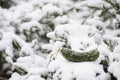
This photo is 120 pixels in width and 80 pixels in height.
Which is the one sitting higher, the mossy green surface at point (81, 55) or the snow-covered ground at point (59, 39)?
the mossy green surface at point (81, 55)

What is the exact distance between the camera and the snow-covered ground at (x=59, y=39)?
5.53 feet

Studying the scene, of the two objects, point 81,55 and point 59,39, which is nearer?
point 81,55

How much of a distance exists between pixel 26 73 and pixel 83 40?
54cm

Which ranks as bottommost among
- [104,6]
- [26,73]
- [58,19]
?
[26,73]

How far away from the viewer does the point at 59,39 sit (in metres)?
2.05

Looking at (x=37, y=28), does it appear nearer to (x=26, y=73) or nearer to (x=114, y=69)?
(x=26, y=73)

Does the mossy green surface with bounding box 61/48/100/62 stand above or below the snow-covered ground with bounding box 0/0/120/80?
above

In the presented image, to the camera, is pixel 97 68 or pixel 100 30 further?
pixel 100 30

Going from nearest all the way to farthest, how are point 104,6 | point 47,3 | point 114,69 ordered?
1. point 114,69
2. point 104,6
3. point 47,3

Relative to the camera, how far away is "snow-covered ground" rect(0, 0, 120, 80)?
5.53 feet

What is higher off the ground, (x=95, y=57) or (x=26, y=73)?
(x=95, y=57)

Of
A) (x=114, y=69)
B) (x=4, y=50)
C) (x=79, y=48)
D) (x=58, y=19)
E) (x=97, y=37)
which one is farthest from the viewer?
(x=58, y=19)

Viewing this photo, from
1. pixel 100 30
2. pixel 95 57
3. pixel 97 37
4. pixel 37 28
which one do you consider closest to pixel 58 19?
pixel 37 28

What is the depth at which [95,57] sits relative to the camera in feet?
5.58
